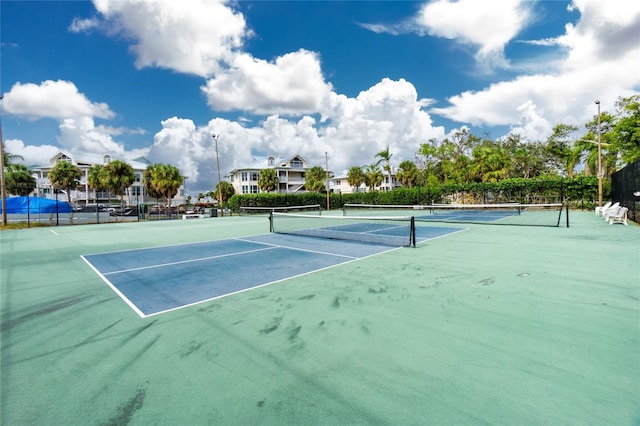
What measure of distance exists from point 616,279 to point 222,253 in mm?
9387

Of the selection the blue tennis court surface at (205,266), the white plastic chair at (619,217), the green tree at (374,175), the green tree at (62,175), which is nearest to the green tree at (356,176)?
the green tree at (374,175)

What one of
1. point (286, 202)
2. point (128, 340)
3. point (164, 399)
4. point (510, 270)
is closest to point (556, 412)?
point (164, 399)

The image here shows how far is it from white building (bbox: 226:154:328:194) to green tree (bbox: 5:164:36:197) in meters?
35.0

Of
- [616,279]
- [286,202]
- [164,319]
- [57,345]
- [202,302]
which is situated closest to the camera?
[57,345]

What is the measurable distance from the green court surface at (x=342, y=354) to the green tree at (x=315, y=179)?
5188cm

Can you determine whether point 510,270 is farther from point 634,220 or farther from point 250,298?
point 634,220

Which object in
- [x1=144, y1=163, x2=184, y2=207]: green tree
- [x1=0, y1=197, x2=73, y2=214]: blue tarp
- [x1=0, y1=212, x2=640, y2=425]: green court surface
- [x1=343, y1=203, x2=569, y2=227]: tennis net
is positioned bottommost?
[x1=0, y1=212, x2=640, y2=425]: green court surface

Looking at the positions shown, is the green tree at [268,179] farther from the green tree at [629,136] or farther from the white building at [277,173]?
the green tree at [629,136]

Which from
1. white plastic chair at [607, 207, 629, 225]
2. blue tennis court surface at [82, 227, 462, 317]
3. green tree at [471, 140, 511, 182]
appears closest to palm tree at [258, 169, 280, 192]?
green tree at [471, 140, 511, 182]

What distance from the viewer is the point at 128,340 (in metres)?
3.80

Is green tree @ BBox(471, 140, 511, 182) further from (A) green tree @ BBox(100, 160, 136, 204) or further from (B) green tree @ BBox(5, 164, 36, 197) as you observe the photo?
(B) green tree @ BBox(5, 164, 36, 197)

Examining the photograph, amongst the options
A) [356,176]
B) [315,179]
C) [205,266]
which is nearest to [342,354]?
[205,266]

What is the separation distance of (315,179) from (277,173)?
13.6 m

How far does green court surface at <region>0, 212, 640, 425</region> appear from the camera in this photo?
2.45m
